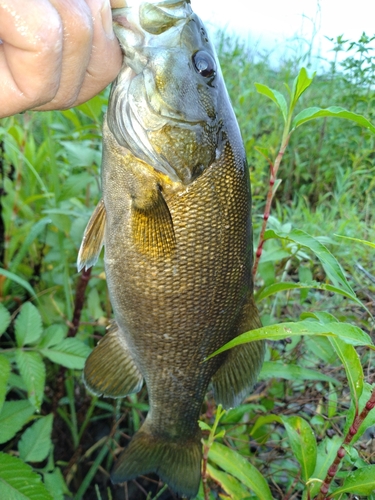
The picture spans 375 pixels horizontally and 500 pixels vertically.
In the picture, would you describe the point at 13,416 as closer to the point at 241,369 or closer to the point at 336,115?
the point at 241,369

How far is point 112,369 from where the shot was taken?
63.9 inches

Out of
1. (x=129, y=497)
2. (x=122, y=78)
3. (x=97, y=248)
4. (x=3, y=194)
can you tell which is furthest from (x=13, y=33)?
(x=129, y=497)

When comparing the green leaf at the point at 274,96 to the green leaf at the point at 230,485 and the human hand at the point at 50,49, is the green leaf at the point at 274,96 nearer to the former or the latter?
the human hand at the point at 50,49

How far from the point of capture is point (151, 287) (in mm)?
1422

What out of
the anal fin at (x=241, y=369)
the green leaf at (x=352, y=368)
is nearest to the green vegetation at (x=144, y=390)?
the green leaf at (x=352, y=368)

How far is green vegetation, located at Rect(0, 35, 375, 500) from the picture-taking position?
4.12ft

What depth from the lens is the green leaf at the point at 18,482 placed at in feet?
→ 3.97

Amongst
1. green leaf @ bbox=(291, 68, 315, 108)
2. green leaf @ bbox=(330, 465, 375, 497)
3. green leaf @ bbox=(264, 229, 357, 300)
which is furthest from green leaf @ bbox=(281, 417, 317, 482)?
green leaf @ bbox=(291, 68, 315, 108)

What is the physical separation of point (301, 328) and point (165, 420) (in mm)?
868

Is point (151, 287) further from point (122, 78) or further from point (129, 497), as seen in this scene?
point (129, 497)

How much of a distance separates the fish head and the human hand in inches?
4.7

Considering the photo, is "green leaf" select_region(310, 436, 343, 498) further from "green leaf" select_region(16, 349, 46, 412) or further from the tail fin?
"green leaf" select_region(16, 349, 46, 412)

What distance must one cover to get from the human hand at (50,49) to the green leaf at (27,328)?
2.33 feet

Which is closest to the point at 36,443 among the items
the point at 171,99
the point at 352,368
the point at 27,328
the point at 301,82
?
the point at 27,328
